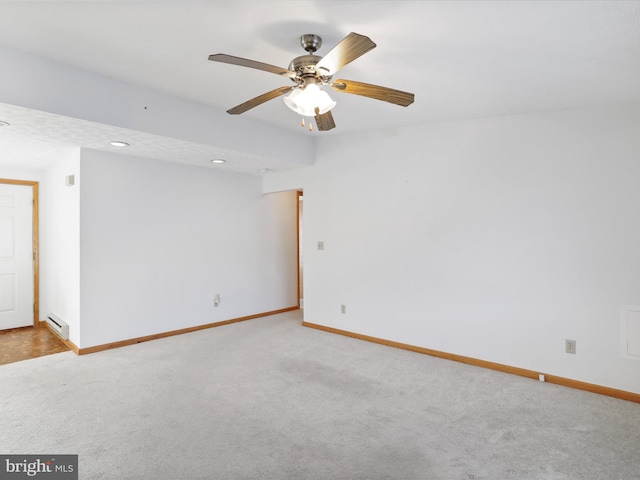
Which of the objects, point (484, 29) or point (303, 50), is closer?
point (484, 29)

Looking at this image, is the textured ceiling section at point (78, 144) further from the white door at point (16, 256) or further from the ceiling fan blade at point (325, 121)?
the ceiling fan blade at point (325, 121)

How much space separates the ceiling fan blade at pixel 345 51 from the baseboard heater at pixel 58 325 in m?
4.05

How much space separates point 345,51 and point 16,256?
17.6 ft

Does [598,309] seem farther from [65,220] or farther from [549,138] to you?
[65,220]

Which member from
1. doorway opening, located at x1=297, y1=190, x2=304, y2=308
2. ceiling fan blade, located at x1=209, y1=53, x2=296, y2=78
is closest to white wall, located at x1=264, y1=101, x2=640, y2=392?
doorway opening, located at x1=297, y1=190, x2=304, y2=308

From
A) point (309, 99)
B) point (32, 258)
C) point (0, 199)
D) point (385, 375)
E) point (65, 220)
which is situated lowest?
point (385, 375)

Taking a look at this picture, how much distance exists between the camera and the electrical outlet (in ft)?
10.2

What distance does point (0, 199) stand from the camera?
187 inches

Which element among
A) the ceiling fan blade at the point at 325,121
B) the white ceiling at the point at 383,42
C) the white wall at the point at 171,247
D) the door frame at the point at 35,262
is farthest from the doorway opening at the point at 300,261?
the door frame at the point at 35,262

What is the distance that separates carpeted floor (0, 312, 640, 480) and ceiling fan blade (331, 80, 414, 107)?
2139 millimetres

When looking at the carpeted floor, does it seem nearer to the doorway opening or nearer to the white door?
the white door

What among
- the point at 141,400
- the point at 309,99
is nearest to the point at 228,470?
the point at 141,400

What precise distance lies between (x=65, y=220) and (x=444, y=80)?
168 inches

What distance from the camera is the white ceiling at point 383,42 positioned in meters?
1.90
